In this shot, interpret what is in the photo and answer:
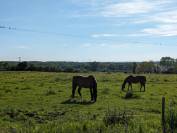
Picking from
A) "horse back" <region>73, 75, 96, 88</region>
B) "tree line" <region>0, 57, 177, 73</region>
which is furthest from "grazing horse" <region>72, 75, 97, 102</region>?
"tree line" <region>0, 57, 177, 73</region>

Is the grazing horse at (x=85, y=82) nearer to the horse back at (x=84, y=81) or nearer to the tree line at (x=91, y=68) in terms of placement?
the horse back at (x=84, y=81)

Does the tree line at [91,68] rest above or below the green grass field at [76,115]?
above

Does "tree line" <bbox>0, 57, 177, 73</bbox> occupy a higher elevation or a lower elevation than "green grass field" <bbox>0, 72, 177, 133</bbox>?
higher

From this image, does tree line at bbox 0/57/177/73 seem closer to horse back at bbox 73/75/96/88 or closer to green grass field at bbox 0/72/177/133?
horse back at bbox 73/75/96/88

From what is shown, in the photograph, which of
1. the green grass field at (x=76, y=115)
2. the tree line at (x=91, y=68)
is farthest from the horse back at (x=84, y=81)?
the tree line at (x=91, y=68)

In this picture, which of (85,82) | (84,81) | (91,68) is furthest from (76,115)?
(91,68)

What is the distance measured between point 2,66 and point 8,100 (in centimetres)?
9556

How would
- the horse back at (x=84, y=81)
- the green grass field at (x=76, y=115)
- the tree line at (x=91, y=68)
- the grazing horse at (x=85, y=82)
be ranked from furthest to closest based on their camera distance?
1. the tree line at (x=91, y=68)
2. the horse back at (x=84, y=81)
3. the grazing horse at (x=85, y=82)
4. the green grass field at (x=76, y=115)

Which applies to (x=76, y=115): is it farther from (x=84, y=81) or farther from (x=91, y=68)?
(x=91, y=68)

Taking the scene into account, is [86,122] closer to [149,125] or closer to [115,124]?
[115,124]

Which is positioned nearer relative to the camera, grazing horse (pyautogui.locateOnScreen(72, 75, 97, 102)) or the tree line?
grazing horse (pyautogui.locateOnScreen(72, 75, 97, 102))

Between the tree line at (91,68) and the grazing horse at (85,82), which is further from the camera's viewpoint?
the tree line at (91,68)

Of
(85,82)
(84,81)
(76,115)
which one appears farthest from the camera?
(84,81)

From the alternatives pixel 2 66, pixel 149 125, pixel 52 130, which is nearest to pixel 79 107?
pixel 149 125
